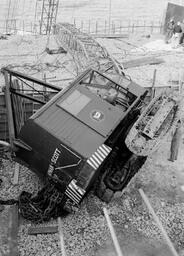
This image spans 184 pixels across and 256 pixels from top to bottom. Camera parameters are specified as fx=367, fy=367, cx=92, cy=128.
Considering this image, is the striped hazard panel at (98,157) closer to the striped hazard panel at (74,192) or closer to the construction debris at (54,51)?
the striped hazard panel at (74,192)

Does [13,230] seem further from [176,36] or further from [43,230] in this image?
[176,36]

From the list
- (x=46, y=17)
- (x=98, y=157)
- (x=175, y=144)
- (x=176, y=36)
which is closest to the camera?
(x=98, y=157)

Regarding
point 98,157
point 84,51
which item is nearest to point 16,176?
point 98,157

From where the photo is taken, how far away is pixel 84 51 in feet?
64.1

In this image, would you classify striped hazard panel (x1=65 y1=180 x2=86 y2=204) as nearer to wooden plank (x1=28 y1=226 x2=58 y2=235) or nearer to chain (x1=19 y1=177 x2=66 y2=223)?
chain (x1=19 y1=177 x2=66 y2=223)

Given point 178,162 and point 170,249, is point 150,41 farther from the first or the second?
point 170,249

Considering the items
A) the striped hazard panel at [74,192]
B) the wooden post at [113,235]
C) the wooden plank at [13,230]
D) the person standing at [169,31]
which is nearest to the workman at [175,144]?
the wooden post at [113,235]

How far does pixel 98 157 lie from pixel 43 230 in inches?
104

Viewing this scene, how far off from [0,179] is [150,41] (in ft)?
58.1

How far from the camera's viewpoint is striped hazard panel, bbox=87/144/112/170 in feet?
33.6

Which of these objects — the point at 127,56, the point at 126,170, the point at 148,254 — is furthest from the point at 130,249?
the point at 127,56

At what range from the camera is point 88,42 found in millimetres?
20609

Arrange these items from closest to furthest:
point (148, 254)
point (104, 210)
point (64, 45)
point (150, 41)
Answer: point (148, 254) → point (104, 210) → point (64, 45) → point (150, 41)

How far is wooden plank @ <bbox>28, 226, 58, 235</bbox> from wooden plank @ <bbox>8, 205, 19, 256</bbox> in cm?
43
